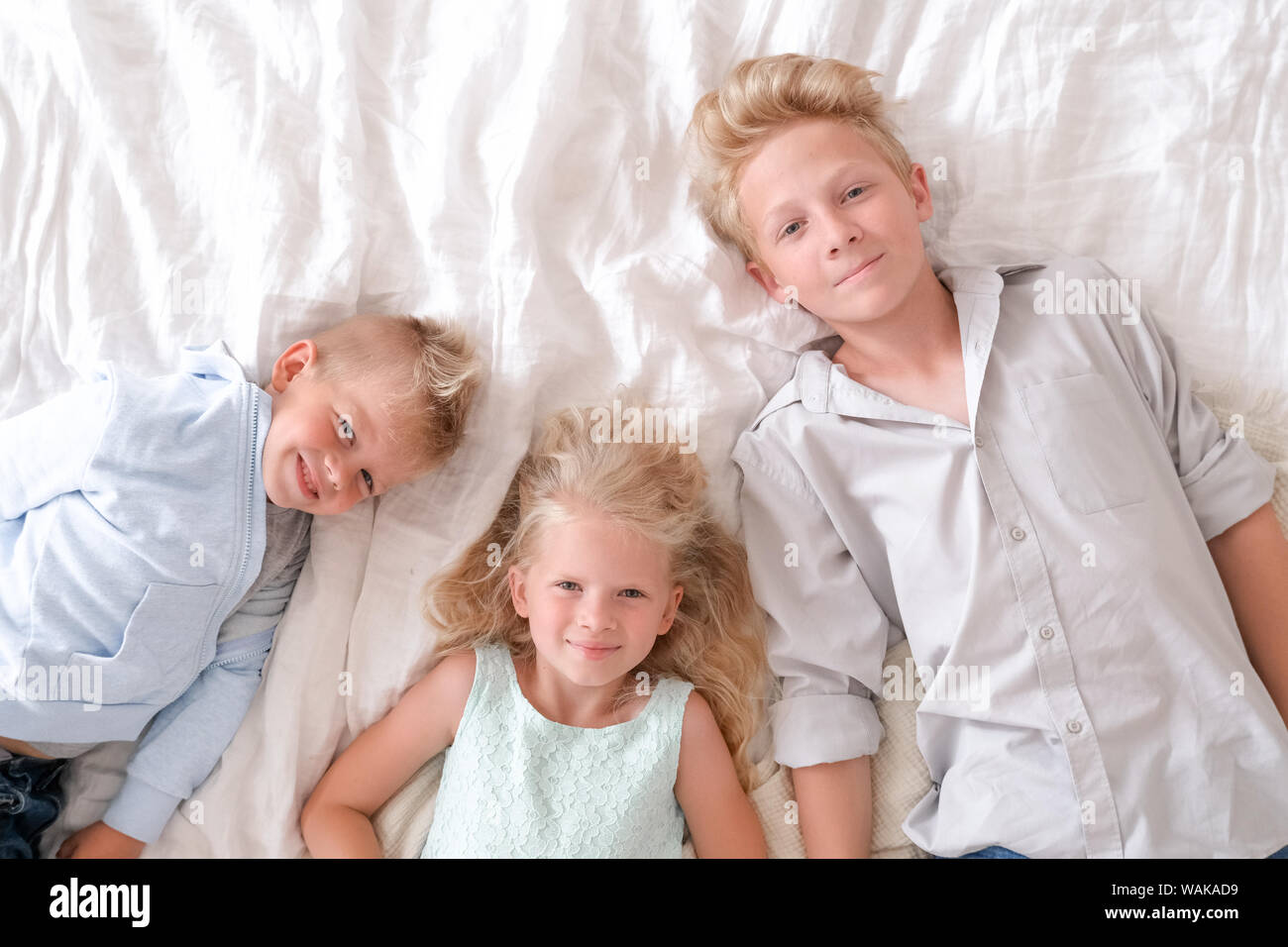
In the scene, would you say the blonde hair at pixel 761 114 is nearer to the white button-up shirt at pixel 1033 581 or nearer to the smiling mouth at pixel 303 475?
the white button-up shirt at pixel 1033 581

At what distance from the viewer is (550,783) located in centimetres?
139

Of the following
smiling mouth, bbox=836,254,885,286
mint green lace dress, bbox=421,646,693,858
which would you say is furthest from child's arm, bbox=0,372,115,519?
smiling mouth, bbox=836,254,885,286

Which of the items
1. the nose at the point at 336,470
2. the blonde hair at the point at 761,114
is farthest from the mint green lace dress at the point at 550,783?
the blonde hair at the point at 761,114

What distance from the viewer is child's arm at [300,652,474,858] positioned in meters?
Result: 1.39

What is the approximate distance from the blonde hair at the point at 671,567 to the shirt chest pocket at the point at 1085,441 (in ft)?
1.46

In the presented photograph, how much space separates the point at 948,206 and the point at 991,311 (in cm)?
21

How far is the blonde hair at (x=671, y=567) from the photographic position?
1423mm

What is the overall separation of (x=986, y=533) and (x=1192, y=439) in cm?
35

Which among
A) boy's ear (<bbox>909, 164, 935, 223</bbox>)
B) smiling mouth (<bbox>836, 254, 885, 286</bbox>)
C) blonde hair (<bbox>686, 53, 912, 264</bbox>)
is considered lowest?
smiling mouth (<bbox>836, 254, 885, 286</bbox>)

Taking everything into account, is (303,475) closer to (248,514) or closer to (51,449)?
(248,514)

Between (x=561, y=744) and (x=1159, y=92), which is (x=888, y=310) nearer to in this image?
(x=1159, y=92)

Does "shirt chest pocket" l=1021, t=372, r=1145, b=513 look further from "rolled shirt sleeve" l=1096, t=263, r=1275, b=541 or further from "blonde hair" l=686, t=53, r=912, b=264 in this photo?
"blonde hair" l=686, t=53, r=912, b=264

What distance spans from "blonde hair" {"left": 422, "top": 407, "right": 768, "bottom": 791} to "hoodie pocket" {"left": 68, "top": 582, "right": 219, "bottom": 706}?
296mm

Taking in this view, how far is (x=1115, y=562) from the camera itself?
1.37 meters
